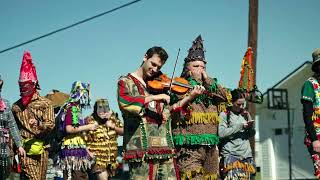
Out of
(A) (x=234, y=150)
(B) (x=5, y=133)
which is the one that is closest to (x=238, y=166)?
(A) (x=234, y=150)

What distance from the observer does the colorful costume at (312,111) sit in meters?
6.50

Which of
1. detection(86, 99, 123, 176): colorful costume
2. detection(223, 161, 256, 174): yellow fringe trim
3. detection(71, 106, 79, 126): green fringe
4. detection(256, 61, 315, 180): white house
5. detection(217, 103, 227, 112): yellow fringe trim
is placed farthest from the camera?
detection(256, 61, 315, 180): white house

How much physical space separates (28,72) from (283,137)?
26.0m

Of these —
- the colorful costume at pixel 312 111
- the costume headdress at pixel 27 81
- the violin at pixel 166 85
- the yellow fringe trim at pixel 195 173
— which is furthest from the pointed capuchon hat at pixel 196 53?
the costume headdress at pixel 27 81

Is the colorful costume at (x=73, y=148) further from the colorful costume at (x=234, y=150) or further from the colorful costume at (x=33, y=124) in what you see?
the colorful costume at (x=234, y=150)

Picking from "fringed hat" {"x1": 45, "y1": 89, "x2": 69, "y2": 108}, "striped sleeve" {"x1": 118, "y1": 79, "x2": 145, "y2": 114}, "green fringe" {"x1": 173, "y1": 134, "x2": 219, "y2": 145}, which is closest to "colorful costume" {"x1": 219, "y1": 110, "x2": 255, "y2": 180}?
"green fringe" {"x1": 173, "y1": 134, "x2": 219, "y2": 145}

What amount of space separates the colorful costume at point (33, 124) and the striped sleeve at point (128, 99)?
2.90 meters

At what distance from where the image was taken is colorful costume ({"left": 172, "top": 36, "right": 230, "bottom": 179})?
735 centimetres

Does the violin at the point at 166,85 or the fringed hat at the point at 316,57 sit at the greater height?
the fringed hat at the point at 316,57

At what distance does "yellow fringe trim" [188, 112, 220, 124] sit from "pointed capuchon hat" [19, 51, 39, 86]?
281 cm

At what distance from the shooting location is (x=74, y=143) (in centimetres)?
917

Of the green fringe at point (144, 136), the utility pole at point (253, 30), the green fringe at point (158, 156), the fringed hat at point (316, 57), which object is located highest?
the utility pole at point (253, 30)

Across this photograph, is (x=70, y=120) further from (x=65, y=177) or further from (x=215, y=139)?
(x=215, y=139)

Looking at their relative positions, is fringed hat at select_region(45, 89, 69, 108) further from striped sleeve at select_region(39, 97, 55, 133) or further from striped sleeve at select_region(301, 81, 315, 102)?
striped sleeve at select_region(301, 81, 315, 102)
